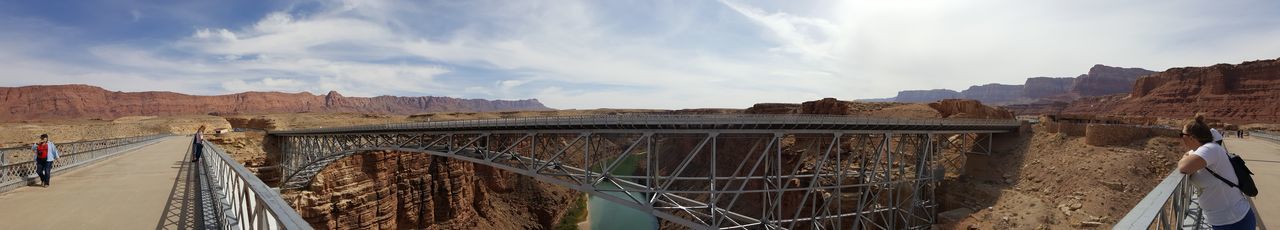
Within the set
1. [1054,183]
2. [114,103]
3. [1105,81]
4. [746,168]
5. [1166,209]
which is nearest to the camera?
[1166,209]

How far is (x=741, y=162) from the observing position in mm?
19375

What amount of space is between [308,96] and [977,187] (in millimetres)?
209092

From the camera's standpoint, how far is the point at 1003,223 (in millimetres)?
17000

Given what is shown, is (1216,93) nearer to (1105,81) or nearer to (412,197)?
(1105,81)

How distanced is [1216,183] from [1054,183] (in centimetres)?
1964

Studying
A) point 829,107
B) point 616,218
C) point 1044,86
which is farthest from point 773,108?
point 1044,86

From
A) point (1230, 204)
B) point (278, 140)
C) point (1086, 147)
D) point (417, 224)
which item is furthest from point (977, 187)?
point (278, 140)

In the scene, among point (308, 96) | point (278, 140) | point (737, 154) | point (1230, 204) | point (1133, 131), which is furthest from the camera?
point (308, 96)

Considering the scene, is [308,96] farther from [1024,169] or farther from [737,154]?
[1024,169]

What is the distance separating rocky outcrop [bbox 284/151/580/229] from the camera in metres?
29.4

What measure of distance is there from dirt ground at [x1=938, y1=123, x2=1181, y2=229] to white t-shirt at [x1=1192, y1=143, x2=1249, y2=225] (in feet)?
48.6

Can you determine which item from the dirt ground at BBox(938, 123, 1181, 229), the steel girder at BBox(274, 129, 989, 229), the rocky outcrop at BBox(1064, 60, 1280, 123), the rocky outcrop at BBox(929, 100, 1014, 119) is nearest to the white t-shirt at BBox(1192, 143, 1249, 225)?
the steel girder at BBox(274, 129, 989, 229)

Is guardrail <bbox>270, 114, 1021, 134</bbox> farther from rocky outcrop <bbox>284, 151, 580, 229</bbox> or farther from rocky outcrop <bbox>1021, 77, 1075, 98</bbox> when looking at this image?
rocky outcrop <bbox>1021, 77, 1075, 98</bbox>

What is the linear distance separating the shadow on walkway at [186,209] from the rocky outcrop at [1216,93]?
289ft
